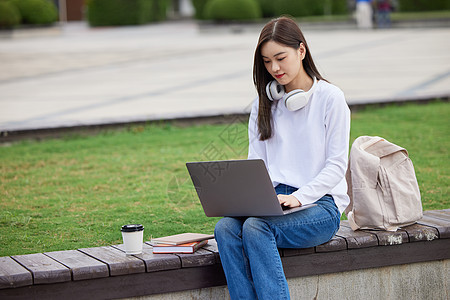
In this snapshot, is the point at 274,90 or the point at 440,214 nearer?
the point at 274,90

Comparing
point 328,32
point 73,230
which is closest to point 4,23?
point 328,32

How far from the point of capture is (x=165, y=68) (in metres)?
16.1

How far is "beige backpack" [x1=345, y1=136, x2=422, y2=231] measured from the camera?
3.47m

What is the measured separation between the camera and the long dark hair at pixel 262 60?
3.35 meters

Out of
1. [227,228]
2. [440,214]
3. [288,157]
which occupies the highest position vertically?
[288,157]

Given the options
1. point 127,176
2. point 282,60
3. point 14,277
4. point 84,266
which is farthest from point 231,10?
point 14,277

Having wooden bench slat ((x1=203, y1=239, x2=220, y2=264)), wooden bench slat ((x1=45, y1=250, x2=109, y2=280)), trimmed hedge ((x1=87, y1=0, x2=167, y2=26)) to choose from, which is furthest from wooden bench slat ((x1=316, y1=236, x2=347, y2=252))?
trimmed hedge ((x1=87, y1=0, x2=167, y2=26))

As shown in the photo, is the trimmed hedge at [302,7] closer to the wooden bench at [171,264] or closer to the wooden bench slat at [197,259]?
the wooden bench at [171,264]

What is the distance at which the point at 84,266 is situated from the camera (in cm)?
300

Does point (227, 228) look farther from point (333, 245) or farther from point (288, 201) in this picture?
point (333, 245)

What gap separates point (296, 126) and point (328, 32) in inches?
1026

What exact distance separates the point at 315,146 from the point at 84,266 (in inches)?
49.1

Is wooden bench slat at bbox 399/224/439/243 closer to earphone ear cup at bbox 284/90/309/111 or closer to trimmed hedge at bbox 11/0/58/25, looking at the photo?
earphone ear cup at bbox 284/90/309/111

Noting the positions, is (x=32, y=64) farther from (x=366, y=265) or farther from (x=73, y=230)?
(x=366, y=265)
